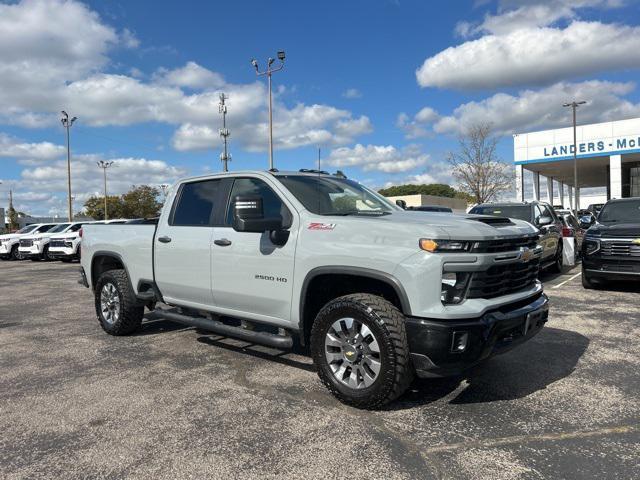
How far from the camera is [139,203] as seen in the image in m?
74.4

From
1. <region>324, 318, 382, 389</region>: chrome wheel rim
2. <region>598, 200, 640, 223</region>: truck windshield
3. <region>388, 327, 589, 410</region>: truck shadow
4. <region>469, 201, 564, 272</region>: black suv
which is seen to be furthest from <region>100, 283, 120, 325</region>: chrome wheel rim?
<region>598, 200, 640, 223</region>: truck windshield

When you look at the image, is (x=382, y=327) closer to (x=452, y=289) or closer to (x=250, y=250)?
(x=452, y=289)

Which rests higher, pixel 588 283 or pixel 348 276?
pixel 348 276

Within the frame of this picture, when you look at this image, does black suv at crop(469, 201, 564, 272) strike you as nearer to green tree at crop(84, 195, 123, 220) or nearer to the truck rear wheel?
the truck rear wheel

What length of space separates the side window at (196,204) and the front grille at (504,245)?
277 cm

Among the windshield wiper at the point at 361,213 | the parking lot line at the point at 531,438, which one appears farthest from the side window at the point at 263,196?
the parking lot line at the point at 531,438

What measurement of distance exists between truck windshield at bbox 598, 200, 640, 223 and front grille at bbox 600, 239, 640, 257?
1412 mm

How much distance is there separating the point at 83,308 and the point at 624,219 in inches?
409

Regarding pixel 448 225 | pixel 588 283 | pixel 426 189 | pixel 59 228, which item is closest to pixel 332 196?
pixel 448 225

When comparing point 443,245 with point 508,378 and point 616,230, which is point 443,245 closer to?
point 508,378

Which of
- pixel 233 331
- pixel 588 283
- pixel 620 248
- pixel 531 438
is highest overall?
pixel 620 248

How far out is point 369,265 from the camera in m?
3.82

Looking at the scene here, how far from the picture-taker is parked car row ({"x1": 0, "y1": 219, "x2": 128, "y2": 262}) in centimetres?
1962

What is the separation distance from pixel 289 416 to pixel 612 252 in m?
7.61
